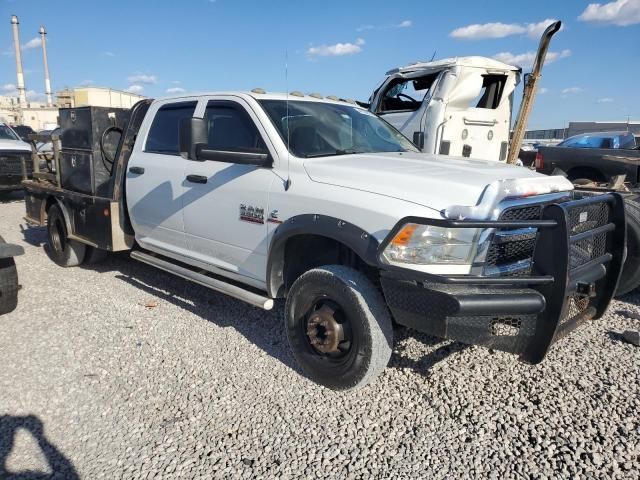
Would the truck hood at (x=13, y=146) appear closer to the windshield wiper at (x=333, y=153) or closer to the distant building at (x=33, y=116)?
the windshield wiper at (x=333, y=153)

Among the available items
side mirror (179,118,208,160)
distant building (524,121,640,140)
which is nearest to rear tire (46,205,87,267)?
side mirror (179,118,208,160)

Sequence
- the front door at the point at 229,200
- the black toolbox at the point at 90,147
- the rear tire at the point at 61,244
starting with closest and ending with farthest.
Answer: the front door at the point at 229,200, the black toolbox at the point at 90,147, the rear tire at the point at 61,244

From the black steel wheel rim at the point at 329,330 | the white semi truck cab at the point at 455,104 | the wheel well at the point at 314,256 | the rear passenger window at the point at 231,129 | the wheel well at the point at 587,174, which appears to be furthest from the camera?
the wheel well at the point at 587,174

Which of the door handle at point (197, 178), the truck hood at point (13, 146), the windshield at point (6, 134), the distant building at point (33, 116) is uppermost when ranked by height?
the distant building at point (33, 116)

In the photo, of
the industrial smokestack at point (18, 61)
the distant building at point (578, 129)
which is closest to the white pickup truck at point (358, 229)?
the distant building at point (578, 129)

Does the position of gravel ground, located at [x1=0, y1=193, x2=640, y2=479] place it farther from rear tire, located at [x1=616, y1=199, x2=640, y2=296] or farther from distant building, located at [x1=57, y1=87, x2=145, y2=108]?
distant building, located at [x1=57, y1=87, x2=145, y2=108]

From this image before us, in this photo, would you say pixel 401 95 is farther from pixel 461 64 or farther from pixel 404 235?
pixel 404 235

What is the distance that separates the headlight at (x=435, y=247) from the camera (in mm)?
2654

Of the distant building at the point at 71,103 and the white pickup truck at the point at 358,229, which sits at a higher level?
the distant building at the point at 71,103

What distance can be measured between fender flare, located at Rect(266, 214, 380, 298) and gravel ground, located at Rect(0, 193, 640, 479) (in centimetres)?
64

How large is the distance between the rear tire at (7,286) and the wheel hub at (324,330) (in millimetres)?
2838

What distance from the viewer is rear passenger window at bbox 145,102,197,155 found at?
176 inches

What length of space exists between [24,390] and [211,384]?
118 centimetres

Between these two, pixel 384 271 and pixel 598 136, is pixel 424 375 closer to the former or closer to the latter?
pixel 384 271
